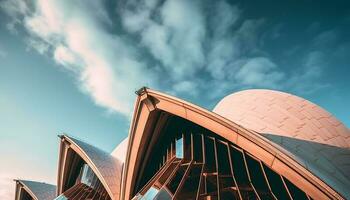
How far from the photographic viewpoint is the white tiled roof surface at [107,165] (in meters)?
16.3

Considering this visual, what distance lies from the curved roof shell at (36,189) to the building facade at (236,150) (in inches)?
513

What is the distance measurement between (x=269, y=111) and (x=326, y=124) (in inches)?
119

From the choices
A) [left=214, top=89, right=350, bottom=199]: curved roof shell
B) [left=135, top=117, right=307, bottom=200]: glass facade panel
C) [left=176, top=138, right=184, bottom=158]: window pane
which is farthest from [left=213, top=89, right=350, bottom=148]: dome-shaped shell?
[left=176, top=138, right=184, bottom=158]: window pane

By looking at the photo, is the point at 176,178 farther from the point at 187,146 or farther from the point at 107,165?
the point at 107,165

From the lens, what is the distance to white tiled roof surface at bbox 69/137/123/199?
53.3 ft

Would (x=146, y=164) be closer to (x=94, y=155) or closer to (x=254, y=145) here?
(x=94, y=155)

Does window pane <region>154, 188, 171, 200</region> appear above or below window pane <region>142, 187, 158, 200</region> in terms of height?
below

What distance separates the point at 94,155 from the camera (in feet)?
62.2

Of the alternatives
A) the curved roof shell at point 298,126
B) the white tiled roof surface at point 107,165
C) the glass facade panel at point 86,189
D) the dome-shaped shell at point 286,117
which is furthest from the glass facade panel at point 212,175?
the glass facade panel at point 86,189

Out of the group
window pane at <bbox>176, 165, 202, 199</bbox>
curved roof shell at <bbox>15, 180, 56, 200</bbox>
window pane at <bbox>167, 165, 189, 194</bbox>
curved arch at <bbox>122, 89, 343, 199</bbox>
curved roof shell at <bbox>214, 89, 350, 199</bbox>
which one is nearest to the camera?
curved arch at <bbox>122, 89, 343, 199</bbox>

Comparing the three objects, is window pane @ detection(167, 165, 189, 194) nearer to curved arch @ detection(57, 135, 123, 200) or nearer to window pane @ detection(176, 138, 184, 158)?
window pane @ detection(176, 138, 184, 158)

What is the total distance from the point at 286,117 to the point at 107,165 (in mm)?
13475

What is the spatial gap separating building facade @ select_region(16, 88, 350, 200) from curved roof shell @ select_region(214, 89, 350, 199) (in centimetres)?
5

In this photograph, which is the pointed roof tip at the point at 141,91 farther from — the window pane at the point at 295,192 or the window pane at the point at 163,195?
the window pane at the point at 295,192
